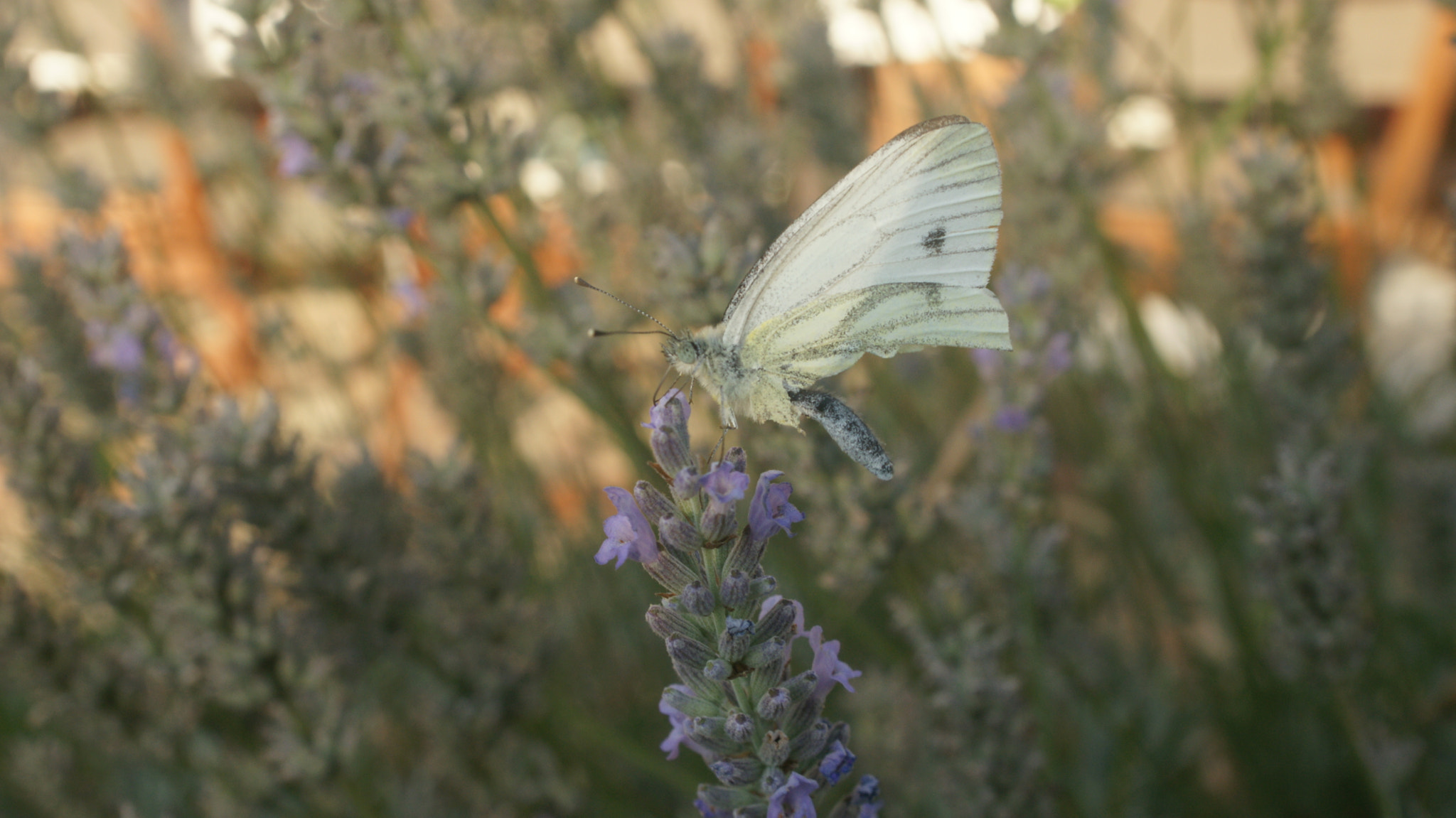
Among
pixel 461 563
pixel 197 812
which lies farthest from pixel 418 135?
pixel 197 812

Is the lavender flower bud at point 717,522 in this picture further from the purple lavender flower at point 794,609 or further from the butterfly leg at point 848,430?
the butterfly leg at point 848,430

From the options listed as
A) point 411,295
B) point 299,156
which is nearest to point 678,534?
point 299,156

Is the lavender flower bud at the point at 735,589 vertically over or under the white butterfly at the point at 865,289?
under

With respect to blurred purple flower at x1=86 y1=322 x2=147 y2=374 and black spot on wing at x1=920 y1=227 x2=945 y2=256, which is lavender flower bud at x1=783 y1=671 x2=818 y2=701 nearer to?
black spot on wing at x1=920 y1=227 x2=945 y2=256

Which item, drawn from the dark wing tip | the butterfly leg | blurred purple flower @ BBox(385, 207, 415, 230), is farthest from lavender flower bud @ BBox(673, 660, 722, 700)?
blurred purple flower @ BBox(385, 207, 415, 230)

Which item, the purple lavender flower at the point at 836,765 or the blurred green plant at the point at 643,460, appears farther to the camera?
the blurred green plant at the point at 643,460

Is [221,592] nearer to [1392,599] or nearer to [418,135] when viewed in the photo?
[418,135]

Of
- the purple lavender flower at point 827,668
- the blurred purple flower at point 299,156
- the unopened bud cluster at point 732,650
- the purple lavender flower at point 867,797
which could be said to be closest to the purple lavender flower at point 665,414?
the unopened bud cluster at point 732,650

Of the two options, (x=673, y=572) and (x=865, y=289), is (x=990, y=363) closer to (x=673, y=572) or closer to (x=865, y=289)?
(x=865, y=289)
